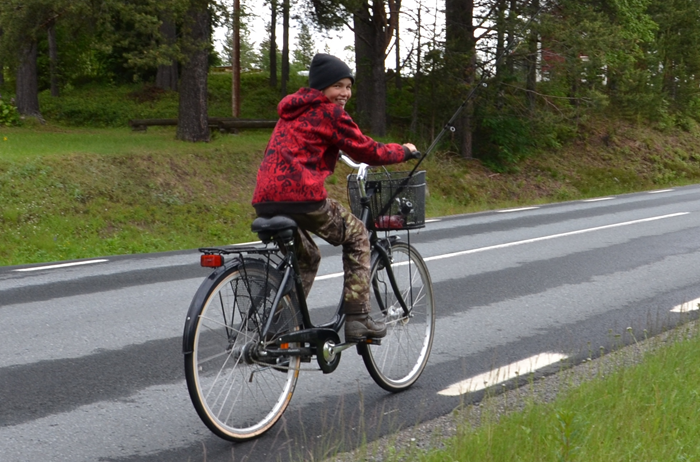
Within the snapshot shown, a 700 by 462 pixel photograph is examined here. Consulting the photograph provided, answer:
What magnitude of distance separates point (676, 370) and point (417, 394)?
5.32 ft

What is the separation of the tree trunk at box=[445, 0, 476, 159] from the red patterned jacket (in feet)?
64.6

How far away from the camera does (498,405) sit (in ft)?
17.0

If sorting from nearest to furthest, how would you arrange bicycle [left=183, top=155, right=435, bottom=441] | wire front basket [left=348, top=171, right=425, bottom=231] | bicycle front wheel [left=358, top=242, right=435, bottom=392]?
1. bicycle [left=183, top=155, right=435, bottom=441]
2. wire front basket [left=348, top=171, right=425, bottom=231]
3. bicycle front wheel [left=358, top=242, right=435, bottom=392]

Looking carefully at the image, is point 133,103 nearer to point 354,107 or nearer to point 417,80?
point 354,107

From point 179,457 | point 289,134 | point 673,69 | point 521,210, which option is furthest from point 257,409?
point 673,69

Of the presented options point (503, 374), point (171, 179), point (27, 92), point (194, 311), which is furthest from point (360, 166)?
point (27, 92)

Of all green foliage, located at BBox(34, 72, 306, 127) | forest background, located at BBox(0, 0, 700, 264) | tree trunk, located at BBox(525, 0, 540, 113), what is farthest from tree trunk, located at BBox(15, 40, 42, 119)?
tree trunk, located at BBox(525, 0, 540, 113)

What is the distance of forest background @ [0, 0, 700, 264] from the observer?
15.6m

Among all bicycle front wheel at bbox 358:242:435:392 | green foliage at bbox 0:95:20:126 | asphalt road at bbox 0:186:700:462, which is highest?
green foliage at bbox 0:95:20:126

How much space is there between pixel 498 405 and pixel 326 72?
7.20ft

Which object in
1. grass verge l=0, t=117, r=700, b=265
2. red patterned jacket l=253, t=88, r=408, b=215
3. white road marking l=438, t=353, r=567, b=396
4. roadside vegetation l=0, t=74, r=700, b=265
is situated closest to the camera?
red patterned jacket l=253, t=88, r=408, b=215

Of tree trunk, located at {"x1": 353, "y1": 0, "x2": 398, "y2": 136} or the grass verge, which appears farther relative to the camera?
tree trunk, located at {"x1": 353, "y1": 0, "x2": 398, "y2": 136}

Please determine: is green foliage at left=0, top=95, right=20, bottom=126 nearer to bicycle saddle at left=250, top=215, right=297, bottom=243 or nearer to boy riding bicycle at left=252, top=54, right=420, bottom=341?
boy riding bicycle at left=252, top=54, right=420, bottom=341

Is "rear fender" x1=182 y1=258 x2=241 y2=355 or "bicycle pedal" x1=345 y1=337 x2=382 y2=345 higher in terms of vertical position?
"rear fender" x1=182 y1=258 x2=241 y2=355
